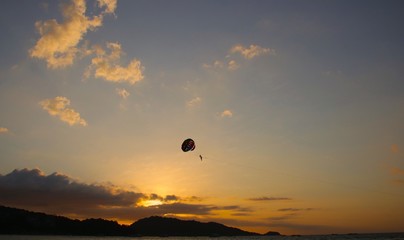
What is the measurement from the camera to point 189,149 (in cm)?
5275
